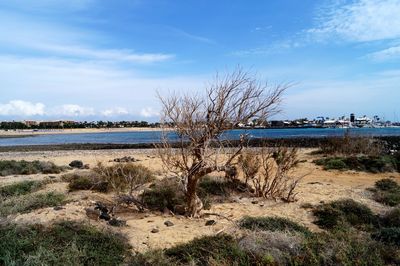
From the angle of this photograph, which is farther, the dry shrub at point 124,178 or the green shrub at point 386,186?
the green shrub at point 386,186

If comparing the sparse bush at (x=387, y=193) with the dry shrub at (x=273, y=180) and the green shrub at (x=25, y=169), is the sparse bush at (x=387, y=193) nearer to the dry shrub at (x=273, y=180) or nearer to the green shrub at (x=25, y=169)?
the dry shrub at (x=273, y=180)

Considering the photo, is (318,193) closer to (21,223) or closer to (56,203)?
(56,203)

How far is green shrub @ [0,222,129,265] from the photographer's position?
5.33 m

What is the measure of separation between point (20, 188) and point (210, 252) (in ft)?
26.6

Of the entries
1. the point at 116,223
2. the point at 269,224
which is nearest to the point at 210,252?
the point at 269,224

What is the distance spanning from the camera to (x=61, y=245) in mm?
6199

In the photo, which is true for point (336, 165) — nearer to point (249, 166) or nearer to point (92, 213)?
point (249, 166)

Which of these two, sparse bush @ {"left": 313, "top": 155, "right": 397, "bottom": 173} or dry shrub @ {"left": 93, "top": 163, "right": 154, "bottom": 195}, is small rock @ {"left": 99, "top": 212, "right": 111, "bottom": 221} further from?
sparse bush @ {"left": 313, "top": 155, "right": 397, "bottom": 173}

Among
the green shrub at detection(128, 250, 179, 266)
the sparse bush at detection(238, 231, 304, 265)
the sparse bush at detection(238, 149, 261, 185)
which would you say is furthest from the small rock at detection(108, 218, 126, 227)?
the sparse bush at detection(238, 149, 261, 185)

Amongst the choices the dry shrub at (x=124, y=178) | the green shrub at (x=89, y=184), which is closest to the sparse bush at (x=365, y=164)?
the dry shrub at (x=124, y=178)

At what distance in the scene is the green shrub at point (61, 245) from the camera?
5334 mm

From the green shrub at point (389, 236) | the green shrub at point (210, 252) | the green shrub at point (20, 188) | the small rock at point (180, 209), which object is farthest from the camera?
the green shrub at point (20, 188)

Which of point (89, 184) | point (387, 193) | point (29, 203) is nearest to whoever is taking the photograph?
point (29, 203)

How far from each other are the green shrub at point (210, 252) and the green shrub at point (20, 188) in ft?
20.6
